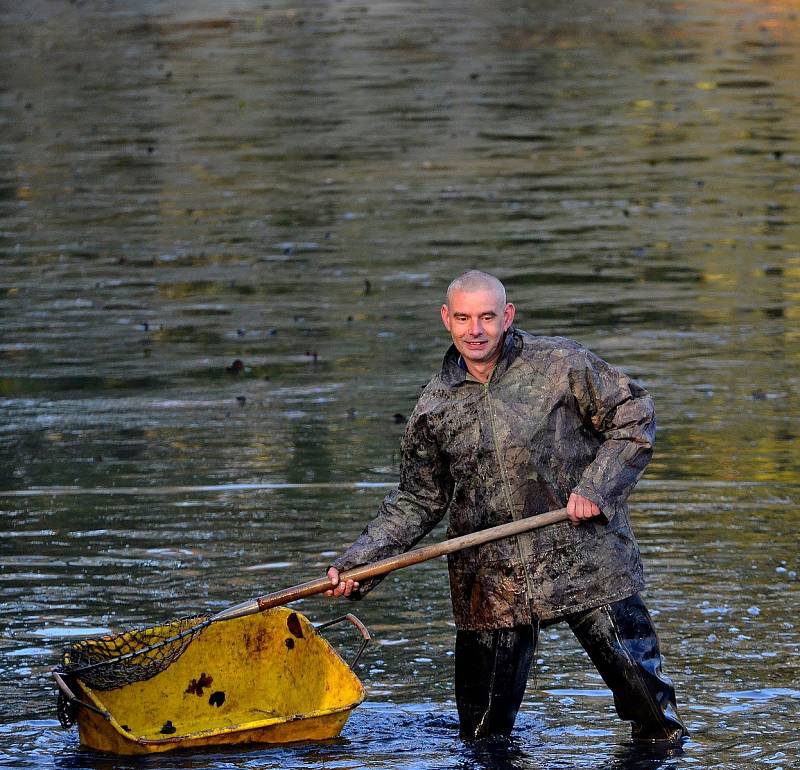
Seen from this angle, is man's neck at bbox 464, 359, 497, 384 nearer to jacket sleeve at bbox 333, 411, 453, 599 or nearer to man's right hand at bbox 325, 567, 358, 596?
jacket sleeve at bbox 333, 411, 453, 599

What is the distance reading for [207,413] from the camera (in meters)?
11.3

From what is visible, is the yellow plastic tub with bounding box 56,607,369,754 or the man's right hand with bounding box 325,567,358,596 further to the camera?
the yellow plastic tub with bounding box 56,607,369,754

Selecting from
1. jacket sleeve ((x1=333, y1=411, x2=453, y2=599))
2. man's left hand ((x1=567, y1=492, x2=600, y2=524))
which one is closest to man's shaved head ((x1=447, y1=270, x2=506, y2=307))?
jacket sleeve ((x1=333, y1=411, x2=453, y2=599))

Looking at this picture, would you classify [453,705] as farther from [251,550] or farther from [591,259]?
[591,259]

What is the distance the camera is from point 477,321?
619 centimetres

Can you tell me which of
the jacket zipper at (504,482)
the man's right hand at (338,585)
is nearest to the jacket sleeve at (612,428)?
the jacket zipper at (504,482)

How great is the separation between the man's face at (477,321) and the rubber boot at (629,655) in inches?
39.3

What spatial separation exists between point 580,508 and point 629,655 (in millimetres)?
609

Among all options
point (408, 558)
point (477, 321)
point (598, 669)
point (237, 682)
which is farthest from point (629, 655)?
point (237, 682)

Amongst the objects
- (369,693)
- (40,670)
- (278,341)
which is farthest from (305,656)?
(278,341)

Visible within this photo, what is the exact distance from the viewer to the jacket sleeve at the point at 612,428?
241 inches

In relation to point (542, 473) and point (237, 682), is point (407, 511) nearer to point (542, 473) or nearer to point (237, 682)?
point (542, 473)

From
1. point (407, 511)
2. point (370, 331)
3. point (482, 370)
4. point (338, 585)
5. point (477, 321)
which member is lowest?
point (338, 585)

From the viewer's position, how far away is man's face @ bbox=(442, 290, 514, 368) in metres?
6.18
